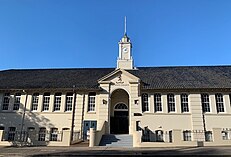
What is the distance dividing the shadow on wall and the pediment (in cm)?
812

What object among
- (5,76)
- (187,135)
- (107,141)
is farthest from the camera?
(5,76)

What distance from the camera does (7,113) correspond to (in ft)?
86.1

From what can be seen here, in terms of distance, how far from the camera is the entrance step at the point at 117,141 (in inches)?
809

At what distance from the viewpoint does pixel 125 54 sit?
33281mm

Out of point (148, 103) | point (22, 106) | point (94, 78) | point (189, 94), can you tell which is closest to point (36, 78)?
point (22, 106)

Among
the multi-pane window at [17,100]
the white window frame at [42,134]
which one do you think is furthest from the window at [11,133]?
the white window frame at [42,134]

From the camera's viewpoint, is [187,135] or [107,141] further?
[187,135]

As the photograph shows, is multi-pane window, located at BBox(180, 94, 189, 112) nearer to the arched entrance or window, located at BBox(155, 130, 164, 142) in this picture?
window, located at BBox(155, 130, 164, 142)

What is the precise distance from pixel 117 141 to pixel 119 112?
17.9 ft

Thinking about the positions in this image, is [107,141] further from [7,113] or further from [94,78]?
[7,113]

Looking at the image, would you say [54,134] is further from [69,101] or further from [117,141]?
[117,141]

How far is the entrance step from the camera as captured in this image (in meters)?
20.6

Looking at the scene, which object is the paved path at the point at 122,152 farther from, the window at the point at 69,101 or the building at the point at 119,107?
the window at the point at 69,101

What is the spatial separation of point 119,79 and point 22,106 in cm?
1194
